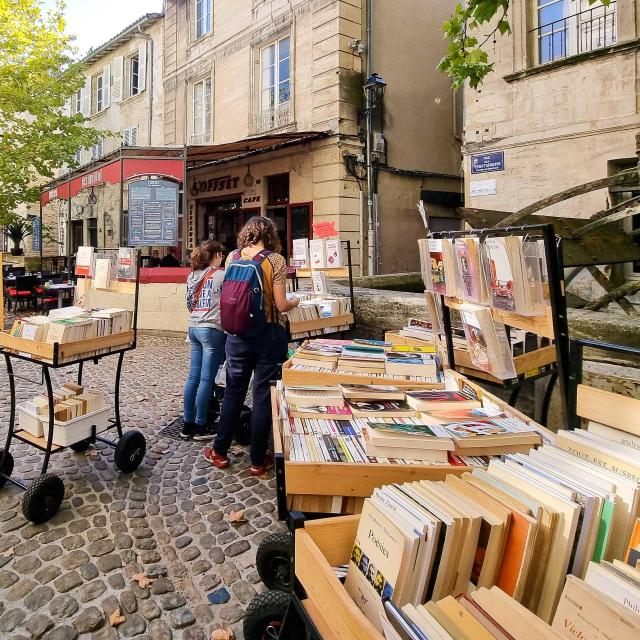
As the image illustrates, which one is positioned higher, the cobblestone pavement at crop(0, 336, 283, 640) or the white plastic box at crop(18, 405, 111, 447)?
the white plastic box at crop(18, 405, 111, 447)

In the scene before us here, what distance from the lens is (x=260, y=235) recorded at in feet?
12.4

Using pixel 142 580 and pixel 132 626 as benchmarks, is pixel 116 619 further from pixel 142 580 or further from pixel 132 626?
pixel 142 580

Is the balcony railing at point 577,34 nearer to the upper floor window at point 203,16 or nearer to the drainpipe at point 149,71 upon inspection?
the upper floor window at point 203,16

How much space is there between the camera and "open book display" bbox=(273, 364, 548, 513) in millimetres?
2002

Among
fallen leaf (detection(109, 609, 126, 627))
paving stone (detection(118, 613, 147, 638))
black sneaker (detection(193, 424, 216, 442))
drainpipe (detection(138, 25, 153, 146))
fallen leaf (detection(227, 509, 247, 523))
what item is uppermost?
drainpipe (detection(138, 25, 153, 146))

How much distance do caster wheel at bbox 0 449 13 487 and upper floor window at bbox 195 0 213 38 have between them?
48.8 feet

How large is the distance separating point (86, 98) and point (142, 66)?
5040 mm

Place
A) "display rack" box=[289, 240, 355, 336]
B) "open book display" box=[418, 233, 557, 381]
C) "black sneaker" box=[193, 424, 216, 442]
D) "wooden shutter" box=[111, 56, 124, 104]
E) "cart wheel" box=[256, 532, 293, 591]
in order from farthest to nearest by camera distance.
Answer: "wooden shutter" box=[111, 56, 124, 104] < "display rack" box=[289, 240, 355, 336] < "black sneaker" box=[193, 424, 216, 442] < "cart wheel" box=[256, 532, 293, 591] < "open book display" box=[418, 233, 557, 381]

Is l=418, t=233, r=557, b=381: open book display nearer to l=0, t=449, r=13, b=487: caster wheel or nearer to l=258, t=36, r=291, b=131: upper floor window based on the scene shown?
l=0, t=449, r=13, b=487: caster wheel

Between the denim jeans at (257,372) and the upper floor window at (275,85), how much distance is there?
1050 cm

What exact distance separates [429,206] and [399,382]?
37.9ft

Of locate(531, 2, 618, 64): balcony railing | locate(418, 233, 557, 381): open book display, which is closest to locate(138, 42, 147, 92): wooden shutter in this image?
locate(531, 2, 618, 64): balcony railing

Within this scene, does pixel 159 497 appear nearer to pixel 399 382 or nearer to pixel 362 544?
pixel 399 382

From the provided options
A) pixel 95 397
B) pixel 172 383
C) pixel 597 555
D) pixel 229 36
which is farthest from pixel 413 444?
pixel 229 36
